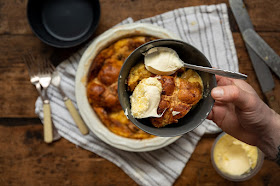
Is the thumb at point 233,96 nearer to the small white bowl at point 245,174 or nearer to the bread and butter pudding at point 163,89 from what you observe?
the bread and butter pudding at point 163,89

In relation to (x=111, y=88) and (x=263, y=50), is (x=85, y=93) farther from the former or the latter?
(x=263, y=50)

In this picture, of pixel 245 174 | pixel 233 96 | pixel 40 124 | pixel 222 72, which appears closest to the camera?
pixel 222 72

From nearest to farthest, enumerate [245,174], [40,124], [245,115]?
[245,115]
[245,174]
[40,124]

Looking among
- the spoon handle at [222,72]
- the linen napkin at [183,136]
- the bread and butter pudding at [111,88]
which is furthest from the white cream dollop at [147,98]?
the linen napkin at [183,136]

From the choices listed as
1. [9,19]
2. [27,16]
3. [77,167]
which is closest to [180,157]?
[77,167]

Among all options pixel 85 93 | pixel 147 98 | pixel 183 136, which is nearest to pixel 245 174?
pixel 183 136

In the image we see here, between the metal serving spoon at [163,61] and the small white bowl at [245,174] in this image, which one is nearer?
the metal serving spoon at [163,61]

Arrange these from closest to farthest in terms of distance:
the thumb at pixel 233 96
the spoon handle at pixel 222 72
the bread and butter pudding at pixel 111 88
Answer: the spoon handle at pixel 222 72 < the thumb at pixel 233 96 < the bread and butter pudding at pixel 111 88
